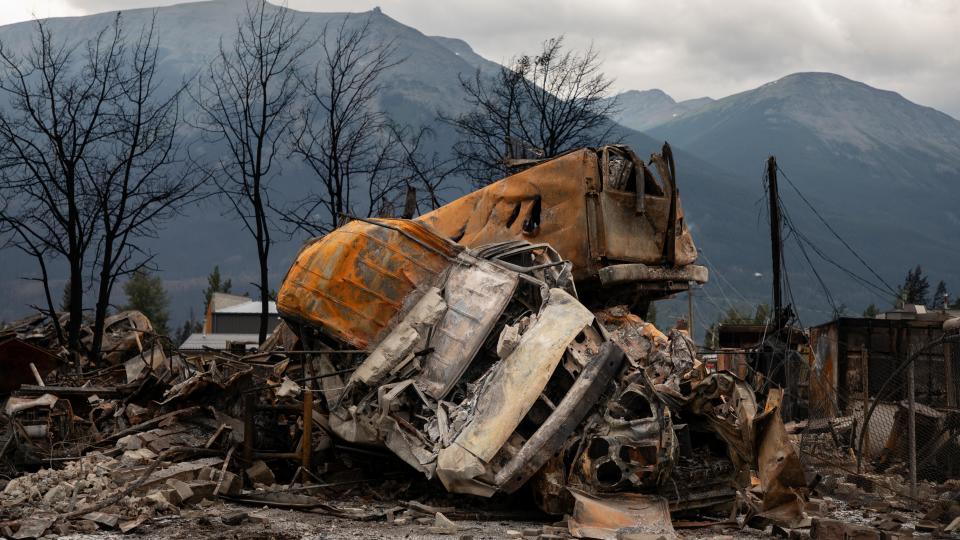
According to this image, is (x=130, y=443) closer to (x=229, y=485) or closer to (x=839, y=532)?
(x=229, y=485)

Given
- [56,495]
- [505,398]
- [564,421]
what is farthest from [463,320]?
[56,495]

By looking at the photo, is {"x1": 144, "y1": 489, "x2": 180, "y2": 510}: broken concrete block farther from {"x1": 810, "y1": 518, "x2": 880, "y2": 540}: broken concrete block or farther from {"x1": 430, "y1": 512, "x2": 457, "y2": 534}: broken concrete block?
{"x1": 810, "y1": 518, "x2": 880, "y2": 540}: broken concrete block

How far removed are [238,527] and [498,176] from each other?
19.8 meters

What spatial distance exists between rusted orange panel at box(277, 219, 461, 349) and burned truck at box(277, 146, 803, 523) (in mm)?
15

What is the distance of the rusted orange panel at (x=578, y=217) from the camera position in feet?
43.2

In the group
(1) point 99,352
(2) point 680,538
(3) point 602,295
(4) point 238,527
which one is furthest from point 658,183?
(1) point 99,352

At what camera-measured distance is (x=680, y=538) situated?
26.5ft

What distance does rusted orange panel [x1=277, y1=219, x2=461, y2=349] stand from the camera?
34.8 ft

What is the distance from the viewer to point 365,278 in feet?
35.3

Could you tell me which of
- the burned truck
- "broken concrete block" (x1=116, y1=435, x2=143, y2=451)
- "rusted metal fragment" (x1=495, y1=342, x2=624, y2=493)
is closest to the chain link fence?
the burned truck

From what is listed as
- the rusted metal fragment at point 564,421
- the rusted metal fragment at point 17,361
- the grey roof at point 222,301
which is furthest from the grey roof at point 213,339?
the rusted metal fragment at point 564,421

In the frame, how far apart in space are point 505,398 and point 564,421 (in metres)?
0.56

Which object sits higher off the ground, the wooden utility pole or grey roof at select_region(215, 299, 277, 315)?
the wooden utility pole

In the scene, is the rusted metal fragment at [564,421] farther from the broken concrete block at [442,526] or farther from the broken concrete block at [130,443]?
the broken concrete block at [130,443]
